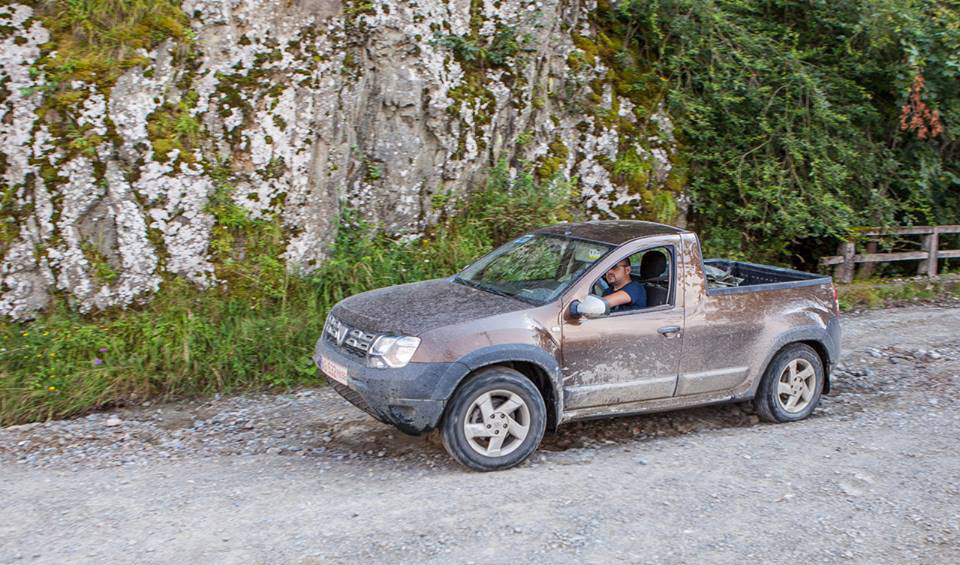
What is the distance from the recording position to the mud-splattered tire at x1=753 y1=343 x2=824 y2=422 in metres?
7.02

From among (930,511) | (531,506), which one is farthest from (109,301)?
(930,511)

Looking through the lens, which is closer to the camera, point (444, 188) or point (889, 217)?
point (444, 188)

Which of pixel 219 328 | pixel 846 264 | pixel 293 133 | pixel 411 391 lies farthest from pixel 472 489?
pixel 846 264

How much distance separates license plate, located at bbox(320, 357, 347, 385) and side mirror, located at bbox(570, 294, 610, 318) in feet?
5.62

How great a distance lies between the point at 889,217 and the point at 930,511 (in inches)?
333

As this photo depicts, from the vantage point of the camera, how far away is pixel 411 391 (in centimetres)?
550

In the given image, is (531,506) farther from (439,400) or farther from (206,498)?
(206,498)

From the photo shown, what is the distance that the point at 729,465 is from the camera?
5.95 metres

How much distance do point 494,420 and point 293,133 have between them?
4.99 meters

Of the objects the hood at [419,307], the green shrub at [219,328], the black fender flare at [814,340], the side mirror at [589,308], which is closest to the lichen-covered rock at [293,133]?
the green shrub at [219,328]

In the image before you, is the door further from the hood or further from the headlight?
the headlight

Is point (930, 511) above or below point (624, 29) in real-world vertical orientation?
below

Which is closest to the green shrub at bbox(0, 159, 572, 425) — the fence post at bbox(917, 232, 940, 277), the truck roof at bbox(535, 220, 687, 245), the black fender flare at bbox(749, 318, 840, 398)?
the truck roof at bbox(535, 220, 687, 245)

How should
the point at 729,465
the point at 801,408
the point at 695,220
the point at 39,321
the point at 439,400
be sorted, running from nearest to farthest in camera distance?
the point at 439,400 < the point at 729,465 < the point at 801,408 < the point at 39,321 < the point at 695,220
